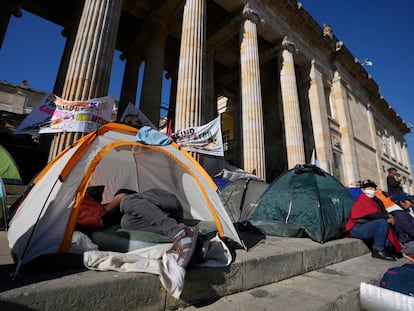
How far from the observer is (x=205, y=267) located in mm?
1982

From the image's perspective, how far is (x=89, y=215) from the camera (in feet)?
7.95

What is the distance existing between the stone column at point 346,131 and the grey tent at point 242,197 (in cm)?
1325

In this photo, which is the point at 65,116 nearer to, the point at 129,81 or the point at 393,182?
the point at 129,81

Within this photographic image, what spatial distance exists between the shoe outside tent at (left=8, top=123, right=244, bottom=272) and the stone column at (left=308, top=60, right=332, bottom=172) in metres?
12.6

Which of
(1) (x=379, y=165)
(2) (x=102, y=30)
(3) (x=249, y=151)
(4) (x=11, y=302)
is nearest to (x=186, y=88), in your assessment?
(2) (x=102, y=30)

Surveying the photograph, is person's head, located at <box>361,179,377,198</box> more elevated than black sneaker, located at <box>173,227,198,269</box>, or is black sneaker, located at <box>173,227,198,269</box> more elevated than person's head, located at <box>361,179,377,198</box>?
person's head, located at <box>361,179,377,198</box>

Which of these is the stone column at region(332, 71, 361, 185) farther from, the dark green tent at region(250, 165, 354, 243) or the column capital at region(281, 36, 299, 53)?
the dark green tent at region(250, 165, 354, 243)

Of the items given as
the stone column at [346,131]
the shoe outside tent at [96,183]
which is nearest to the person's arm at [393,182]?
the shoe outside tent at [96,183]

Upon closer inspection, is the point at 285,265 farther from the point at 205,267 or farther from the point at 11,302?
the point at 11,302

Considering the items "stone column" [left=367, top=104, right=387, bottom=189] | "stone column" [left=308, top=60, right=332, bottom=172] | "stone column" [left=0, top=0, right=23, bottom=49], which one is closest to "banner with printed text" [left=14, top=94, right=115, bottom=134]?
"stone column" [left=0, top=0, right=23, bottom=49]

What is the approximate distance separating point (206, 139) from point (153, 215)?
183 inches

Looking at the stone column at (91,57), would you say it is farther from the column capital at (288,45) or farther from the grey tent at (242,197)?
the column capital at (288,45)

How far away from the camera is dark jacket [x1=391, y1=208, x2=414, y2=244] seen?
403cm

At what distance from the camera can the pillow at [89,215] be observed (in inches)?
A: 93.8
